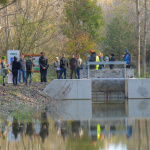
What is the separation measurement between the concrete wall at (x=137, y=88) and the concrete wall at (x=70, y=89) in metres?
2.07

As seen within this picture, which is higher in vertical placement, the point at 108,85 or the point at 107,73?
the point at 107,73

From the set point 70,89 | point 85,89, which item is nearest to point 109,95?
point 85,89

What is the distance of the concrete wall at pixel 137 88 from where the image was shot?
75.1 feet

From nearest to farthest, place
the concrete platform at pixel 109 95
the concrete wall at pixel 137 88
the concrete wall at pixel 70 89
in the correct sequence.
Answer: the concrete wall at pixel 70 89 < the concrete wall at pixel 137 88 < the concrete platform at pixel 109 95

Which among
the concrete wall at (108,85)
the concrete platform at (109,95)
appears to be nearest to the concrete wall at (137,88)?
the concrete platform at (109,95)

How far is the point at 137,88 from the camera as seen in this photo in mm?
22953

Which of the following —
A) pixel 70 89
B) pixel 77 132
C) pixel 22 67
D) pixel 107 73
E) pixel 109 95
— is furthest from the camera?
pixel 107 73

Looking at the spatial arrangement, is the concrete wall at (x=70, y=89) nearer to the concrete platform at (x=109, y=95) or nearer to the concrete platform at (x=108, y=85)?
the concrete platform at (x=109, y=95)

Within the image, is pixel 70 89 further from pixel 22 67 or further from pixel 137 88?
pixel 137 88

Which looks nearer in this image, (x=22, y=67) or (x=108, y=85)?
(x=22, y=67)

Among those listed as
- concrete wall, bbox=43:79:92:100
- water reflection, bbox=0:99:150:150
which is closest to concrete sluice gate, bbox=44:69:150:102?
concrete wall, bbox=43:79:92:100

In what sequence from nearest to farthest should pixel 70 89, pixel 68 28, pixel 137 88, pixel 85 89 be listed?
pixel 70 89 < pixel 85 89 < pixel 137 88 < pixel 68 28

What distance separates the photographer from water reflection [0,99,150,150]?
327 inches

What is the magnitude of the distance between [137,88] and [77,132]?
43.6 feet
